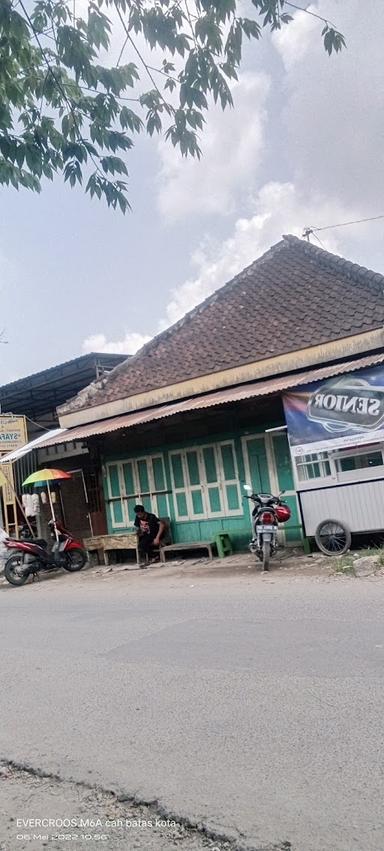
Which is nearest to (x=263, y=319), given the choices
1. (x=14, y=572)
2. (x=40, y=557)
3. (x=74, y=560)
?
(x=74, y=560)

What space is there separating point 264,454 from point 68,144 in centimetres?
895

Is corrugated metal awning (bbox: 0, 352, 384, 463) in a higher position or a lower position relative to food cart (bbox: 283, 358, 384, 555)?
higher

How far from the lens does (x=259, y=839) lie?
2.69m

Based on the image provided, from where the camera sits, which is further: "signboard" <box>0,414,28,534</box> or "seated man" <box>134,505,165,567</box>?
"signboard" <box>0,414,28,534</box>

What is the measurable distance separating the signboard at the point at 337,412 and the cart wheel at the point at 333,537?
1222mm

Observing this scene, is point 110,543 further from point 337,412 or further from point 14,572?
point 337,412

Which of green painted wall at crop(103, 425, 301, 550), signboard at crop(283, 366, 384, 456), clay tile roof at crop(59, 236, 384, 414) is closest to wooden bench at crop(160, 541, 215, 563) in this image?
green painted wall at crop(103, 425, 301, 550)

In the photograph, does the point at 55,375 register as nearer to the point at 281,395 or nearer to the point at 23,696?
the point at 281,395

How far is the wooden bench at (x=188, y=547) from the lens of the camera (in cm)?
1235

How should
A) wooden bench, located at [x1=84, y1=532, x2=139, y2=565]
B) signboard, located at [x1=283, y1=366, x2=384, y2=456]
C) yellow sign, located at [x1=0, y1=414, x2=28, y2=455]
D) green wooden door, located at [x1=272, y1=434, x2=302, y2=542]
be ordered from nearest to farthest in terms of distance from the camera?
signboard, located at [x1=283, y1=366, x2=384, y2=456] → green wooden door, located at [x1=272, y1=434, x2=302, y2=542] → wooden bench, located at [x1=84, y1=532, x2=139, y2=565] → yellow sign, located at [x1=0, y1=414, x2=28, y2=455]

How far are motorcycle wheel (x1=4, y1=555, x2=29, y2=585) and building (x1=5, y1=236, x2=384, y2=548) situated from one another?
2.65m

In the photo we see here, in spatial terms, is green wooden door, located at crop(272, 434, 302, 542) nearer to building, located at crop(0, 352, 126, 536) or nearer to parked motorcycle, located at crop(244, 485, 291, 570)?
parked motorcycle, located at crop(244, 485, 291, 570)

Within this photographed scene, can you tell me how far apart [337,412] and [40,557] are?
21.9 feet

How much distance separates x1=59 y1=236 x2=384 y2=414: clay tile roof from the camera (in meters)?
12.3
